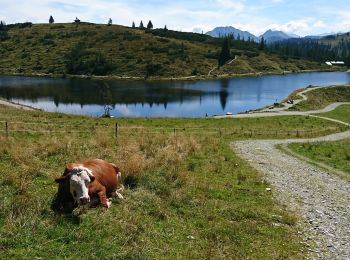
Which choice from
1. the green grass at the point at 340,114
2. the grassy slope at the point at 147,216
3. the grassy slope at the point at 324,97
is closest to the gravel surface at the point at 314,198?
the grassy slope at the point at 147,216

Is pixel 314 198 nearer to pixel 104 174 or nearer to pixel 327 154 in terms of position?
pixel 104 174

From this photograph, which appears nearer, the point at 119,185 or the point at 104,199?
the point at 104,199

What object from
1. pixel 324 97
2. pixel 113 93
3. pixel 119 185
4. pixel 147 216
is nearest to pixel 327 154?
pixel 119 185

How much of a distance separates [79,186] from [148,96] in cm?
11234

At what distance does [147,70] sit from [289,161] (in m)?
158

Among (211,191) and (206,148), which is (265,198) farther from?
(206,148)

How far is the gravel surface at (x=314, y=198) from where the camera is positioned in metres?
12.5

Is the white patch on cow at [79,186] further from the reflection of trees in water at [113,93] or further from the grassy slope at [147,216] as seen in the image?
the reflection of trees in water at [113,93]

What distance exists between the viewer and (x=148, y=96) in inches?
4852

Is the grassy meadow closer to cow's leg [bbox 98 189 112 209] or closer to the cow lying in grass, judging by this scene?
the cow lying in grass

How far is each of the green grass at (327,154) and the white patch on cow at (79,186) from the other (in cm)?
1924

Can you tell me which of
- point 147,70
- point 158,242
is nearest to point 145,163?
point 158,242

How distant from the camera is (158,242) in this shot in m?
11.3

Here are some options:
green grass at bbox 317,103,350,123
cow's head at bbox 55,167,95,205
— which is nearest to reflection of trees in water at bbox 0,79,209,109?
green grass at bbox 317,103,350,123
